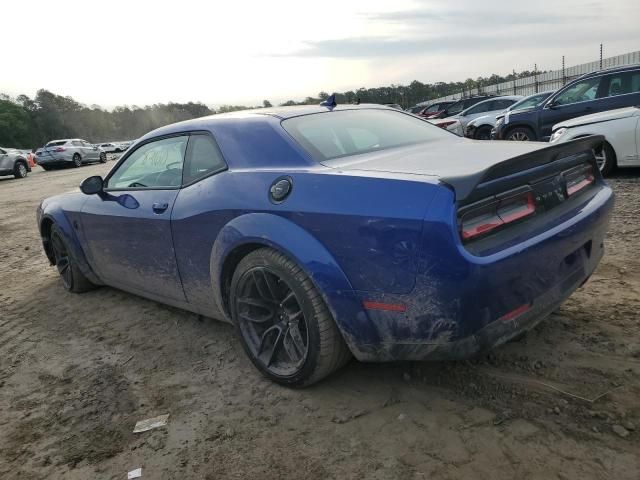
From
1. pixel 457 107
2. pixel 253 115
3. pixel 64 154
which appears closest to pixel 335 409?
pixel 253 115

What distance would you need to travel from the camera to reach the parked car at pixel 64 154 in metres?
26.2

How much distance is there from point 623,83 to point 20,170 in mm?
21721

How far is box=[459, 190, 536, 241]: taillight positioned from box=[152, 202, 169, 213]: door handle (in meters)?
1.99

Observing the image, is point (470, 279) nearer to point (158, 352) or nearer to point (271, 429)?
point (271, 429)

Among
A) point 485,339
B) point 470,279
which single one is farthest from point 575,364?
point 470,279

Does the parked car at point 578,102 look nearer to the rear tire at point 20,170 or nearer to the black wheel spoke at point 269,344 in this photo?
the black wheel spoke at point 269,344

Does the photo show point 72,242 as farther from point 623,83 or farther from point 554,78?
point 554,78

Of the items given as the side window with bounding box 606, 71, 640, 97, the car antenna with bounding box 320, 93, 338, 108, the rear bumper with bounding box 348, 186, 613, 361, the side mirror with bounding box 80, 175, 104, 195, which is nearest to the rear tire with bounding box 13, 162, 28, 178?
the side mirror with bounding box 80, 175, 104, 195

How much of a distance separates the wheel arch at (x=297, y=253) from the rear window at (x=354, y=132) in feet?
1.54

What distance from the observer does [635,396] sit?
2.43 metres

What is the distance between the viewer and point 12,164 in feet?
69.6

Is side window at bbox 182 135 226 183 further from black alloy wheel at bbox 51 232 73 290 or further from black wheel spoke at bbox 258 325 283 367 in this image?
black alloy wheel at bbox 51 232 73 290

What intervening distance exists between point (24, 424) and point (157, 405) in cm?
72

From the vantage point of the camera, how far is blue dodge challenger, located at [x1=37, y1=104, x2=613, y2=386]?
218cm
